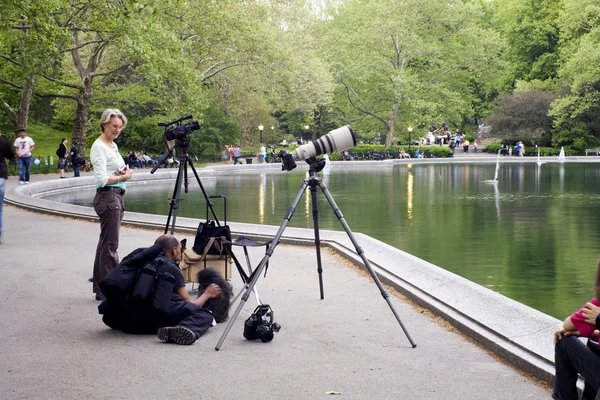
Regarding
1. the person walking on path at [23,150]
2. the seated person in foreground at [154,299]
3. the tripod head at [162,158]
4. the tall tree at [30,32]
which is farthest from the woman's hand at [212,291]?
the person walking on path at [23,150]

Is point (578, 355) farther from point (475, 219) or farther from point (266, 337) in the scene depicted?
point (475, 219)

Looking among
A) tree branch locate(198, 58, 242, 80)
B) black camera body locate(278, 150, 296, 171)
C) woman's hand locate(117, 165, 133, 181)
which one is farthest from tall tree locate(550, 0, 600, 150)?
black camera body locate(278, 150, 296, 171)

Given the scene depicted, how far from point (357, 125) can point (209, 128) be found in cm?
1916

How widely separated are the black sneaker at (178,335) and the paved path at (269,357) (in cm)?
8

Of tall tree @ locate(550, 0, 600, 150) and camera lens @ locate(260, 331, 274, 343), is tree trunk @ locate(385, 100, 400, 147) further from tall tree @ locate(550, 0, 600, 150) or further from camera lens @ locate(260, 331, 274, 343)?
camera lens @ locate(260, 331, 274, 343)

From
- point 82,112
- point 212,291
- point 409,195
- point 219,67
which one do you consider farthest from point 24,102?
point 212,291

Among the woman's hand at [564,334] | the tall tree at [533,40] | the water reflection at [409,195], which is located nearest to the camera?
the woman's hand at [564,334]

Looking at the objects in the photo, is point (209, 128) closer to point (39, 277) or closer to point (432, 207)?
point (432, 207)

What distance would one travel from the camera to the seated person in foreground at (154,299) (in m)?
6.52

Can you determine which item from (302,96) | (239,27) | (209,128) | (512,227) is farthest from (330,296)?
(209,128)

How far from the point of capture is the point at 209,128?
5541cm

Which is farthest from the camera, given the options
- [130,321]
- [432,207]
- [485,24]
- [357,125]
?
[485,24]

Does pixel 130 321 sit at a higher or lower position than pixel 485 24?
lower

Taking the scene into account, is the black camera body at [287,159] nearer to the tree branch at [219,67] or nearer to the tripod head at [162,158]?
the tripod head at [162,158]
